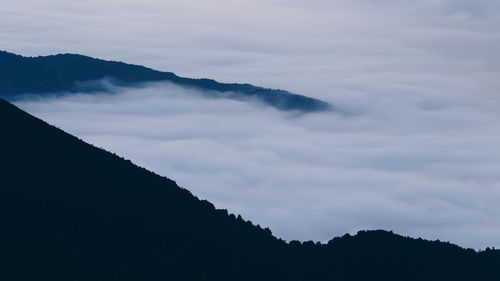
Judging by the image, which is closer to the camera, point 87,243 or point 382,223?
point 87,243

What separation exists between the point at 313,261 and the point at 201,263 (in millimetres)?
14892

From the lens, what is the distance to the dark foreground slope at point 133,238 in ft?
236

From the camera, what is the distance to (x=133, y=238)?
260 feet

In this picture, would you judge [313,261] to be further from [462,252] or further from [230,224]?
[462,252]

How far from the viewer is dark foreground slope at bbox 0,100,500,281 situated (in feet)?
236

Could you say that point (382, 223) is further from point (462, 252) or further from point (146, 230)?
point (146, 230)

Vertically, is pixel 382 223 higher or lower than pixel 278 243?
higher

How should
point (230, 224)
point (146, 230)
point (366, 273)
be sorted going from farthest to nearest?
point (230, 224), point (366, 273), point (146, 230)

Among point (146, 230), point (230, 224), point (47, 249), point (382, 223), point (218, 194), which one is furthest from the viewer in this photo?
point (218, 194)

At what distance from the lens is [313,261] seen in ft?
289

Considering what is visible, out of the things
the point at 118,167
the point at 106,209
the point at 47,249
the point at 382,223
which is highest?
the point at 382,223

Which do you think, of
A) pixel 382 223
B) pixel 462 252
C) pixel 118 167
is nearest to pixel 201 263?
pixel 118 167

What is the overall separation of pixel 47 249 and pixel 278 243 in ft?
96.3

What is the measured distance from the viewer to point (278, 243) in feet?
298
